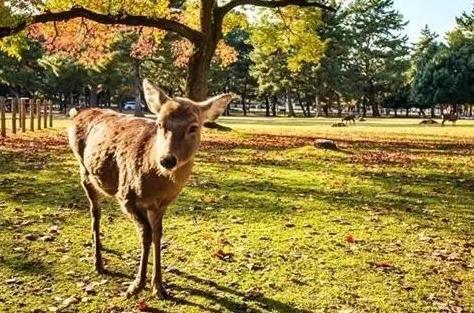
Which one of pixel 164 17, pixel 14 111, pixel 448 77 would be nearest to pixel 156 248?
pixel 14 111

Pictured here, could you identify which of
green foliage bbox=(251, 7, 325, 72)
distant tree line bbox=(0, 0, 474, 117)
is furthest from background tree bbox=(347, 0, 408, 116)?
green foliage bbox=(251, 7, 325, 72)

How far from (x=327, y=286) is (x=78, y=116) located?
324cm

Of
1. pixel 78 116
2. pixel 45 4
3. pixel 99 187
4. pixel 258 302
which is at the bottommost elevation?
pixel 258 302

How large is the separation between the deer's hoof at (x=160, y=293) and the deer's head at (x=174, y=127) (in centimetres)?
116

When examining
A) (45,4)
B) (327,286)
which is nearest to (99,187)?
(327,286)

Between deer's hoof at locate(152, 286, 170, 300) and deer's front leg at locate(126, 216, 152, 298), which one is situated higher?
deer's front leg at locate(126, 216, 152, 298)

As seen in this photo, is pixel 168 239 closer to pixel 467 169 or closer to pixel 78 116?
pixel 78 116

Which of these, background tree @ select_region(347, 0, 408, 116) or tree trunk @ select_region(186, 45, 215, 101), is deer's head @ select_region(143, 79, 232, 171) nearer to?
tree trunk @ select_region(186, 45, 215, 101)

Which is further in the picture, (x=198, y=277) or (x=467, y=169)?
(x=467, y=169)

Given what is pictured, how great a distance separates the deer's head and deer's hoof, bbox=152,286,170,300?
116cm

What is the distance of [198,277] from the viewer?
5.88 meters

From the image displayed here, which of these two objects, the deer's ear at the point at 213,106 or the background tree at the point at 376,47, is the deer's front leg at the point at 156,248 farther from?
the background tree at the point at 376,47

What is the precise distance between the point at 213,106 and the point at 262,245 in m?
2.34

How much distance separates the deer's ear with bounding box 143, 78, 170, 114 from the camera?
5.05 m
